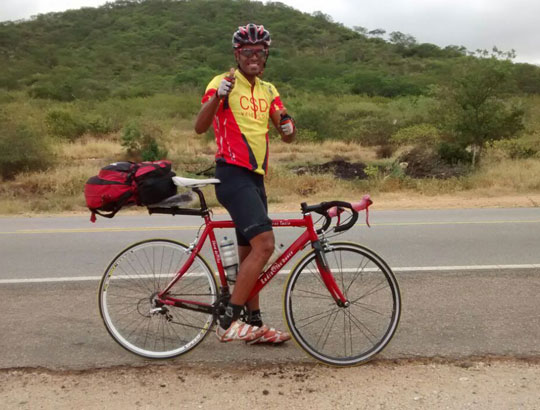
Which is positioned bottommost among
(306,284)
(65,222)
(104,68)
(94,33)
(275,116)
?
(65,222)

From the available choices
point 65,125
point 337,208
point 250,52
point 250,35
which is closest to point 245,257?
point 337,208

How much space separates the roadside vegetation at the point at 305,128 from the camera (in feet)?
50.6

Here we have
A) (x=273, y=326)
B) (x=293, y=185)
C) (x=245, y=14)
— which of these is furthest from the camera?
(x=245, y=14)

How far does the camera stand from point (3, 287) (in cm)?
570

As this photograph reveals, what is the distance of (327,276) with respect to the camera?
3.68 m

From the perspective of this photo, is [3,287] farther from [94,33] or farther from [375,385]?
[94,33]

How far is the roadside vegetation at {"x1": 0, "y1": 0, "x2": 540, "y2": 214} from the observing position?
1541 cm

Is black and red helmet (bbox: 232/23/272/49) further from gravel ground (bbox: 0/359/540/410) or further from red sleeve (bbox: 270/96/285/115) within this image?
gravel ground (bbox: 0/359/540/410)

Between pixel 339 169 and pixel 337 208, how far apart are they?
16.4m

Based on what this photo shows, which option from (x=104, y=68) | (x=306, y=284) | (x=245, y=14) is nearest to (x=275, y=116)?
(x=306, y=284)

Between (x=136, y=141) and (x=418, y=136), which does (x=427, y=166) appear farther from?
(x=136, y=141)

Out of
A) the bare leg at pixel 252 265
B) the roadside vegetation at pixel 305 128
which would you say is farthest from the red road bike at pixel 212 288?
the roadside vegetation at pixel 305 128

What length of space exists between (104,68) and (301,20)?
174 ft

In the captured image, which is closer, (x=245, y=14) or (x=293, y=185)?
(x=293, y=185)
